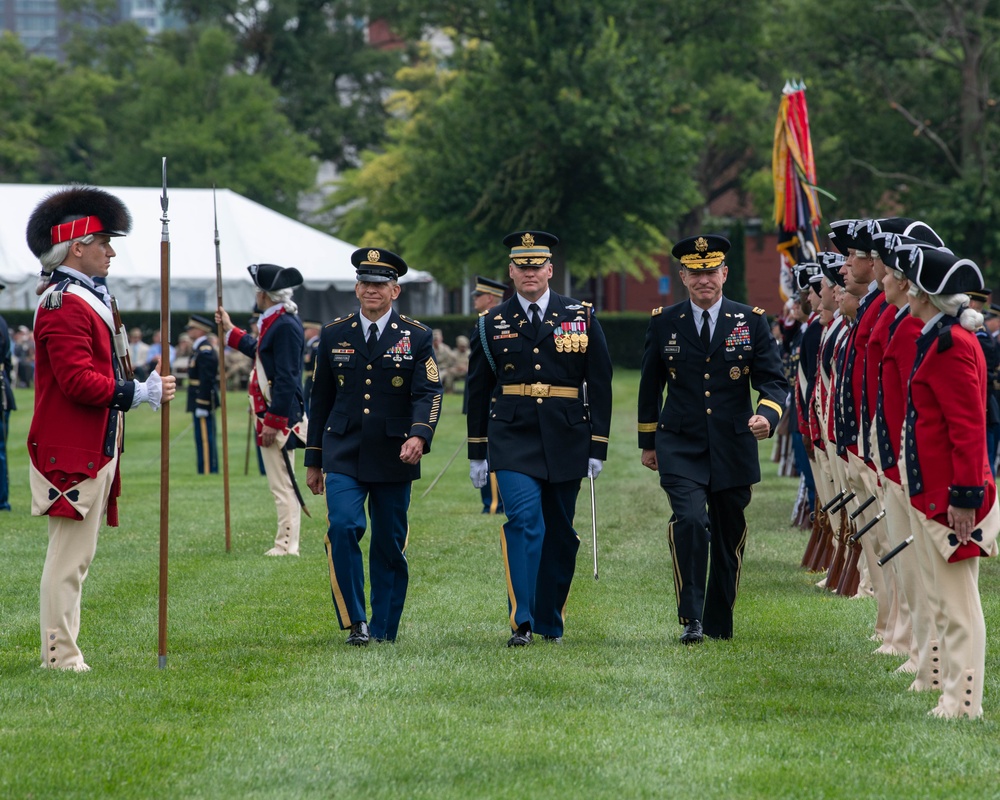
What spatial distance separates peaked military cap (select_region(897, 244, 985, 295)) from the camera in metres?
6.71

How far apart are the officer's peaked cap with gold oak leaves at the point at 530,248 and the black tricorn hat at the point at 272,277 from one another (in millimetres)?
3907

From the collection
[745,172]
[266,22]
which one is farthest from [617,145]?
[266,22]

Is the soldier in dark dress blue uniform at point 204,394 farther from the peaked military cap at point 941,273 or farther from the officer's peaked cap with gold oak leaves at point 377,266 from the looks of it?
the peaked military cap at point 941,273

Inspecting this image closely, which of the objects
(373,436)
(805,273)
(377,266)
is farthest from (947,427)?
(805,273)

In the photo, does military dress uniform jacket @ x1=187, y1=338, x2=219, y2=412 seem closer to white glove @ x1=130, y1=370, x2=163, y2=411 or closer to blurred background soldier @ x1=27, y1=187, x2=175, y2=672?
blurred background soldier @ x1=27, y1=187, x2=175, y2=672

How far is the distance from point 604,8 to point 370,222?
52.5 feet

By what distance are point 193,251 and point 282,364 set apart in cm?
3033

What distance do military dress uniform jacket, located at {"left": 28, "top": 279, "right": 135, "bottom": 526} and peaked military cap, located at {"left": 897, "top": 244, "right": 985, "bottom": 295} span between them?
146 inches

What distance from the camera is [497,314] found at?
920cm

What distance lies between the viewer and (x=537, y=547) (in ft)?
29.0

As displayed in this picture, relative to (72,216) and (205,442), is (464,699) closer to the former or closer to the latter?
(72,216)

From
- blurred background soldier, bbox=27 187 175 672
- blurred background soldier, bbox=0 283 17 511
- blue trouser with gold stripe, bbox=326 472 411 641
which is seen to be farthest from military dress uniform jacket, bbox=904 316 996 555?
blurred background soldier, bbox=0 283 17 511

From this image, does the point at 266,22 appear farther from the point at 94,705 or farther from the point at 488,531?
the point at 94,705

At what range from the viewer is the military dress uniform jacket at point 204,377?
72.9 ft
